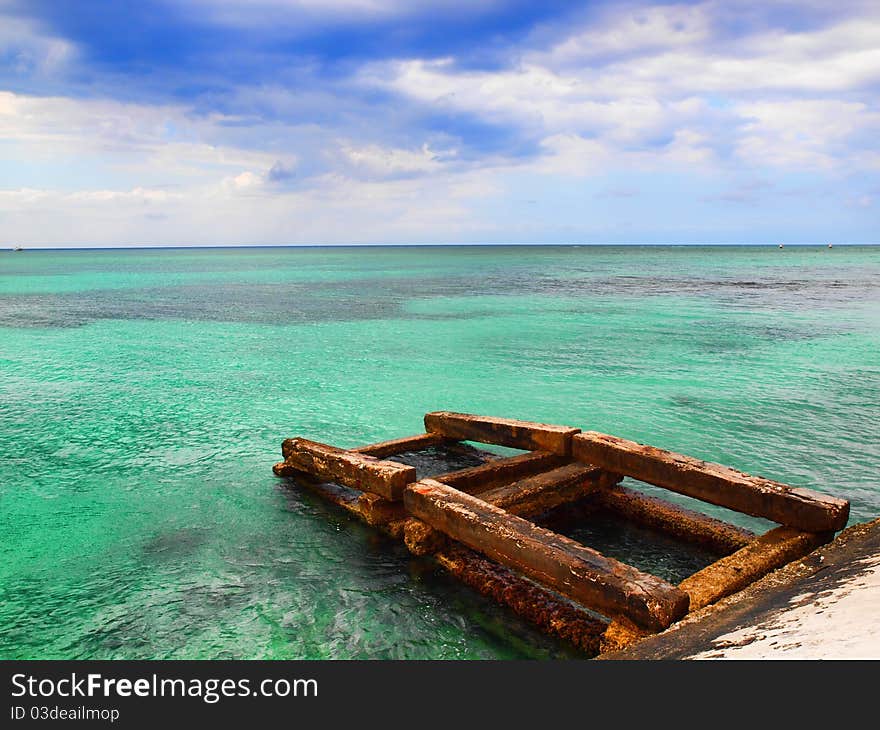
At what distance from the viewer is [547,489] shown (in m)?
6.67

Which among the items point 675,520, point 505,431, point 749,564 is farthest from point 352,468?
point 749,564

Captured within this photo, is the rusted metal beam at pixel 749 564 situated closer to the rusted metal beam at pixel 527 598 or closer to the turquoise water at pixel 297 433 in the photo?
the rusted metal beam at pixel 527 598

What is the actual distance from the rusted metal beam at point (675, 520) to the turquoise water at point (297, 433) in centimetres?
101

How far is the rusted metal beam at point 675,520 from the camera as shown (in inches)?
244

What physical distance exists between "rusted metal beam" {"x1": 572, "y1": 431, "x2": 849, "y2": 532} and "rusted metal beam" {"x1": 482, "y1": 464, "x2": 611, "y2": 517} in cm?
23

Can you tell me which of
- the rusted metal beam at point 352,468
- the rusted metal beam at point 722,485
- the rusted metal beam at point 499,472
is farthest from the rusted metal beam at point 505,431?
the rusted metal beam at point 352,468

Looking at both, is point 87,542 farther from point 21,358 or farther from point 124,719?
point 21,358

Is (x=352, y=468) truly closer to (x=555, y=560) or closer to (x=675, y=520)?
(x=555, y=560)

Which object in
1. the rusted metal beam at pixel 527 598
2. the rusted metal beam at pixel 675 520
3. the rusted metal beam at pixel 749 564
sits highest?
the rusted metal beam at pixel 749 564

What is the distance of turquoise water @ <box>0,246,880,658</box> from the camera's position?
17.4 feet

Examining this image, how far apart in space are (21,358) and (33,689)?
17.6m

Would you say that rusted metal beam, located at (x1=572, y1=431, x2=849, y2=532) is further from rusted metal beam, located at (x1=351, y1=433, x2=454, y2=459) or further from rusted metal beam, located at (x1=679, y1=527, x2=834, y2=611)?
rusted metal beam, located at (x1=351, y1=433, x2=454, y2=459)

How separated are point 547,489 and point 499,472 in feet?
1.92

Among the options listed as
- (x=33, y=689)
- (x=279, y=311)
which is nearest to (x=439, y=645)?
(x=33, y=689)
